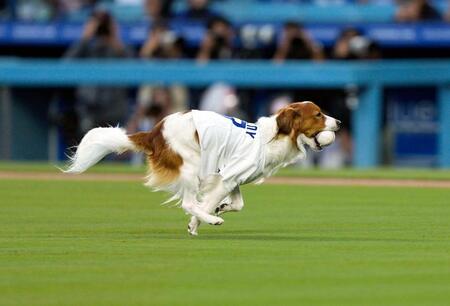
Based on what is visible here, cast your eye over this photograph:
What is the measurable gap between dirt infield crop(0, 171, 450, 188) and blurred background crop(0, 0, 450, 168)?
3068mm

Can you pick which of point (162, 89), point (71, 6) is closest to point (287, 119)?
point (162, 89)

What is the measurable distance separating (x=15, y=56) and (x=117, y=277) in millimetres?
22097

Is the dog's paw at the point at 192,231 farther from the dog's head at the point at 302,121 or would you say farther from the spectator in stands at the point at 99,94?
the spectator in stands at the point at 99,94

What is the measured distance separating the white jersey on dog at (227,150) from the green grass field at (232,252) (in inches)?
25.1

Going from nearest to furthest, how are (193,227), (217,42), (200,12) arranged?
(193,227) → (217,42) → (200,12)

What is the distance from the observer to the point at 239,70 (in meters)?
28.8

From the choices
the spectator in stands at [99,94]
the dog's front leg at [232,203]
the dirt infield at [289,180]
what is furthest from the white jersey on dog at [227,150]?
the spectator in stands at [99,94]

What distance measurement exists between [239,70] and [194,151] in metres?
14.7

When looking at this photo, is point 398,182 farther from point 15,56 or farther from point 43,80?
point 15,56

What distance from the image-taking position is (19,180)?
23781 millimetres

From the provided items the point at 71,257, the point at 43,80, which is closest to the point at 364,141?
the point at 43,80

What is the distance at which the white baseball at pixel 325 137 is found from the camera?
1462 centimetres

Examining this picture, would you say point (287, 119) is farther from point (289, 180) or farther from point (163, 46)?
point (163, 46)

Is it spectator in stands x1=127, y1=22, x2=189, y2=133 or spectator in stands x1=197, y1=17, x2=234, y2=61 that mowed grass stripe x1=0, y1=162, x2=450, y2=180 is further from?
spectator in stands x1=197, y1=17, x2=234, y2=61
